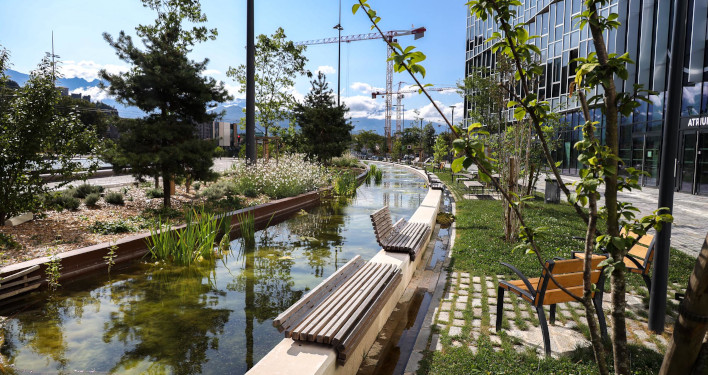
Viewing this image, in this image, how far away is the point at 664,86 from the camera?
21.8m

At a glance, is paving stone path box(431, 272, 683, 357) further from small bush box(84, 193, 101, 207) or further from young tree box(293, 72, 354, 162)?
young tree box(293, 72, 354, 162)

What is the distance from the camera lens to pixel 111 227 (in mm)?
7949

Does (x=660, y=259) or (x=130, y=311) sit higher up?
(x=660, y=259)

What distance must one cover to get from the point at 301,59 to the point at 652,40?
18.1m

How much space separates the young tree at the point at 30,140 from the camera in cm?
718

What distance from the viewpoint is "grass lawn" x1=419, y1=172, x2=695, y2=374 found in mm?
3686

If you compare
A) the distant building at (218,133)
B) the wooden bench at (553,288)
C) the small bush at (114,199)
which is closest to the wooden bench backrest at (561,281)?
the wooden bench at (553,288)

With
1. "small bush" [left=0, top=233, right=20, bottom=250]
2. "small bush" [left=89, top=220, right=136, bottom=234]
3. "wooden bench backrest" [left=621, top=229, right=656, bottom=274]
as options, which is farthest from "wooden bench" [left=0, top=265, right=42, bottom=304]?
"wooden bench backrest" [left=621, top=229, right=656, bottom=274]

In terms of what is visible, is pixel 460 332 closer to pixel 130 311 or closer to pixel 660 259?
pixel 660 259

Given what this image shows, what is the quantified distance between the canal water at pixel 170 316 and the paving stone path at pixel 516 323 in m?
1.83

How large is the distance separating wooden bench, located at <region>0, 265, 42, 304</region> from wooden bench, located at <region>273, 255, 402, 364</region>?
11.7ft

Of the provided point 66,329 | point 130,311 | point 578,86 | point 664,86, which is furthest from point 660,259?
point 664,86

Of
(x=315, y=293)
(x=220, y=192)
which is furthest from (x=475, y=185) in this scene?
(x=315, y=293)

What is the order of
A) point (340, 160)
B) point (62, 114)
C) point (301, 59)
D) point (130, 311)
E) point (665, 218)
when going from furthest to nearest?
point (340, 160) < point (301, 59) < point (62, 114) < point (130, 311) < point (665, 218)
